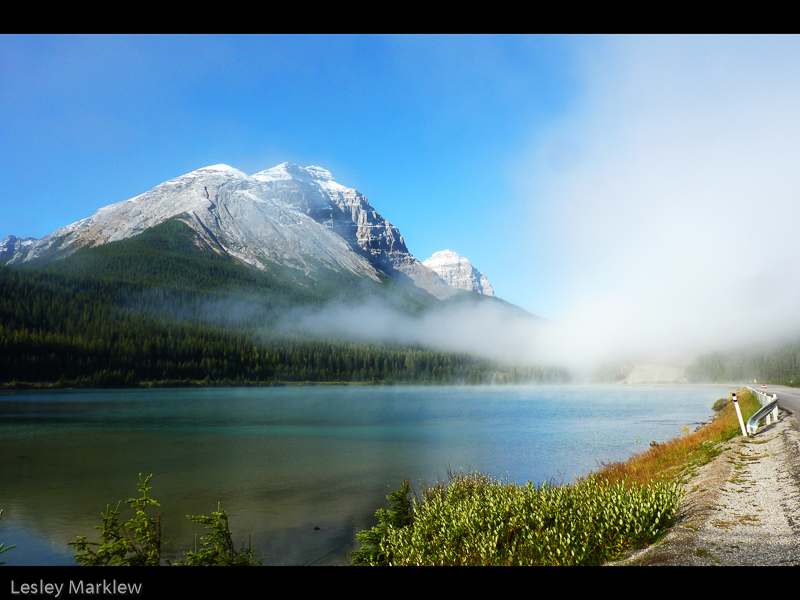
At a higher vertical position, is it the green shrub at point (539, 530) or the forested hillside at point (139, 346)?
the forested hillside at point (139, 346)

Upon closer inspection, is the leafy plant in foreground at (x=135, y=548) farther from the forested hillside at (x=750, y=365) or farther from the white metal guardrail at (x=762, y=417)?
the forested hillside at (x=750, y=365)

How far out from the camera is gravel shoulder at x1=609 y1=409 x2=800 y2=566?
6.89 metres

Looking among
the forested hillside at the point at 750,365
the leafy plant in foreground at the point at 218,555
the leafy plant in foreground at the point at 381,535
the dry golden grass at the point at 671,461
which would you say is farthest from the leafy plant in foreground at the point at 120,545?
the forested hillside at the point at 750,365

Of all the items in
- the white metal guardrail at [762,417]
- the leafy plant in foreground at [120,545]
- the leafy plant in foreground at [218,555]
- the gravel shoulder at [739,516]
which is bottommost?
the leafy plant in foreground at [218,555]

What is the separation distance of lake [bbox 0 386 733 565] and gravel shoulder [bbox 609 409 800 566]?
10.5 meters

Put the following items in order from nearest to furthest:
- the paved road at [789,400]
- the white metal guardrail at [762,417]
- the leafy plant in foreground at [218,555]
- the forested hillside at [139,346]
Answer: the leafy plant in foreground at [218,555]
the white metal guardrail at [762,417]
the paved road at [789,400]
the forested hillside at [139,346]

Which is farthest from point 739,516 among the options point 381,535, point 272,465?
point 272,465

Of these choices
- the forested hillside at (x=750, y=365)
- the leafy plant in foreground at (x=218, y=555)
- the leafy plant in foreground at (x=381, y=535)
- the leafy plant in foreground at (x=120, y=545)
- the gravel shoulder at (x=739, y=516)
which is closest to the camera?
the gravel shoulder at (x=739, y=516)

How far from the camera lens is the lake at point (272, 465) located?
1862 centimetres

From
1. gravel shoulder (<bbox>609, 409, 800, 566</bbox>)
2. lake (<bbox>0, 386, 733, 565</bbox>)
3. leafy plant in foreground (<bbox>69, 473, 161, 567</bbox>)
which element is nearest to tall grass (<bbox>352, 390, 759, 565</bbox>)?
gravel shoulder (<bbox>609, 409, 800, 566</bbox>)

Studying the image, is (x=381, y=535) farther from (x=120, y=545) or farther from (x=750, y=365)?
(x=750, y=365)

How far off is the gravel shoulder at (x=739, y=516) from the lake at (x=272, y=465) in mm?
10509
